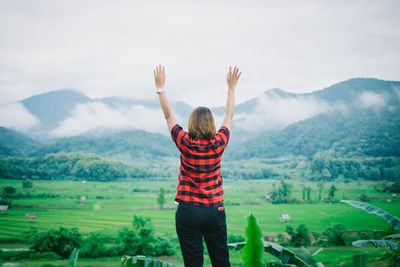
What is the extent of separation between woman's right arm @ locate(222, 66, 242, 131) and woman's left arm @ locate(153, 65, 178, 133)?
0.36 m

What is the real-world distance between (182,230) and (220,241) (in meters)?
0.25

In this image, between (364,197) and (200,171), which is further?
(364,197)

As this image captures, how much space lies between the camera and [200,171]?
1.53 metres

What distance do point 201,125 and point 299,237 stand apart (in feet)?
31.9

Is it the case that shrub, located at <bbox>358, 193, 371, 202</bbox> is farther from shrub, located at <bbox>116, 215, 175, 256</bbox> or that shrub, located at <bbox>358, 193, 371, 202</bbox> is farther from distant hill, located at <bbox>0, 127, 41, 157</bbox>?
distant hill, located at <bbox>0, 127, 41, 157</bbox>

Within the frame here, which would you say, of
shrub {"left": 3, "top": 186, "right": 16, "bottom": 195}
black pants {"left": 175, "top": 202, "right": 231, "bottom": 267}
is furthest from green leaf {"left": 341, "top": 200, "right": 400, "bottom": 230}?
shrub {"left": 3, "top": 186, "right": 16, "bottom": 195}

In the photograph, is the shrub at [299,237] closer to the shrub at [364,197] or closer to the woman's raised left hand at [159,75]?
the shrub at [364,197]

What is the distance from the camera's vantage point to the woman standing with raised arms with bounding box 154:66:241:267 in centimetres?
151

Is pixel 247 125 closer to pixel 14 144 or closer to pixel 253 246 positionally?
pixel 14 144

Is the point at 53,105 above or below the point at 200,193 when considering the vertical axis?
above

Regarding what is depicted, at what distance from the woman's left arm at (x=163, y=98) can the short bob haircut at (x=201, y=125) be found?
0.16 m

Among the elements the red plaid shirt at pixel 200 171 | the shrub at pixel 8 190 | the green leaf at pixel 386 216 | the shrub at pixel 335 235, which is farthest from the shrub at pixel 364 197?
the shrub at pixel 8 190

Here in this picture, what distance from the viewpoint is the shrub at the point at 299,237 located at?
9.40 m

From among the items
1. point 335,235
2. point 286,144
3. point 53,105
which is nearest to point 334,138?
point 286,144
